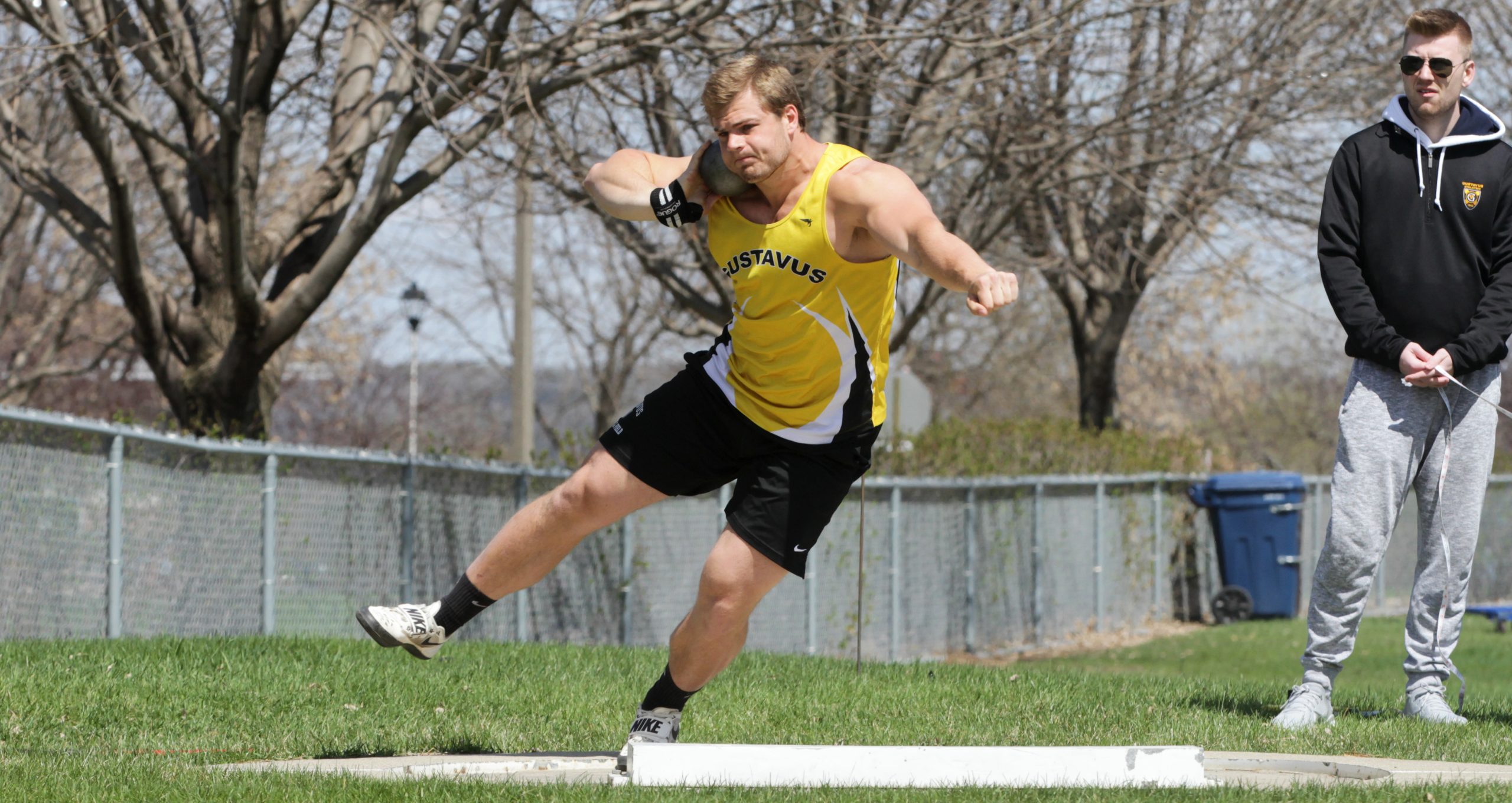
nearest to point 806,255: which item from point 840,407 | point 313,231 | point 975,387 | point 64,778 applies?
point 840,407

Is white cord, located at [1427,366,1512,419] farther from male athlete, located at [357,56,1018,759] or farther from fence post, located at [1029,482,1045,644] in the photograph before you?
fence post, located at [1029,482,1045,644]

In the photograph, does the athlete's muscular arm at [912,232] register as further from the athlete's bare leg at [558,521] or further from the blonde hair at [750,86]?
the athlete's bare leg at [558,521]

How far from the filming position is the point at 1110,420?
19.5 metres

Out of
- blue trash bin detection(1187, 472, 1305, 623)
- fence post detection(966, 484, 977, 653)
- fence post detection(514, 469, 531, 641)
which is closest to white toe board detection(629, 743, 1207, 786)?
fence post detection(514, 469, 531, 641)

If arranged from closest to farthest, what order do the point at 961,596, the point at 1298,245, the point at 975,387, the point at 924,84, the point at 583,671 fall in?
the point at 583,671 → the point at 924,84 → the point at 961,596 → the point at 1298,245 → the point at 975,387

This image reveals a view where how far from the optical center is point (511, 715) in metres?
5.82

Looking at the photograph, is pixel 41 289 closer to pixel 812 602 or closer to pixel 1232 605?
pixel 812 602

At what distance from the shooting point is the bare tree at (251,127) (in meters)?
10.2

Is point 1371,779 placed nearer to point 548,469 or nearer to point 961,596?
point 548,469

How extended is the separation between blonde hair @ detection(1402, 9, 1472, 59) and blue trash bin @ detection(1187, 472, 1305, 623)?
11711 mm

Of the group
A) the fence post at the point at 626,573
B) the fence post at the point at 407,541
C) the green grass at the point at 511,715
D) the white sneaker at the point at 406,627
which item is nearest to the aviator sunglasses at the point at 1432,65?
the green grass at the point at 511,715

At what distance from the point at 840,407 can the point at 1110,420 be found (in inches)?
604

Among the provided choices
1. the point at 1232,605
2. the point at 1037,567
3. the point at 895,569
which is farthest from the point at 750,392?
the point at 1232,605

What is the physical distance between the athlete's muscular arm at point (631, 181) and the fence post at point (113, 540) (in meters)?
4.79
